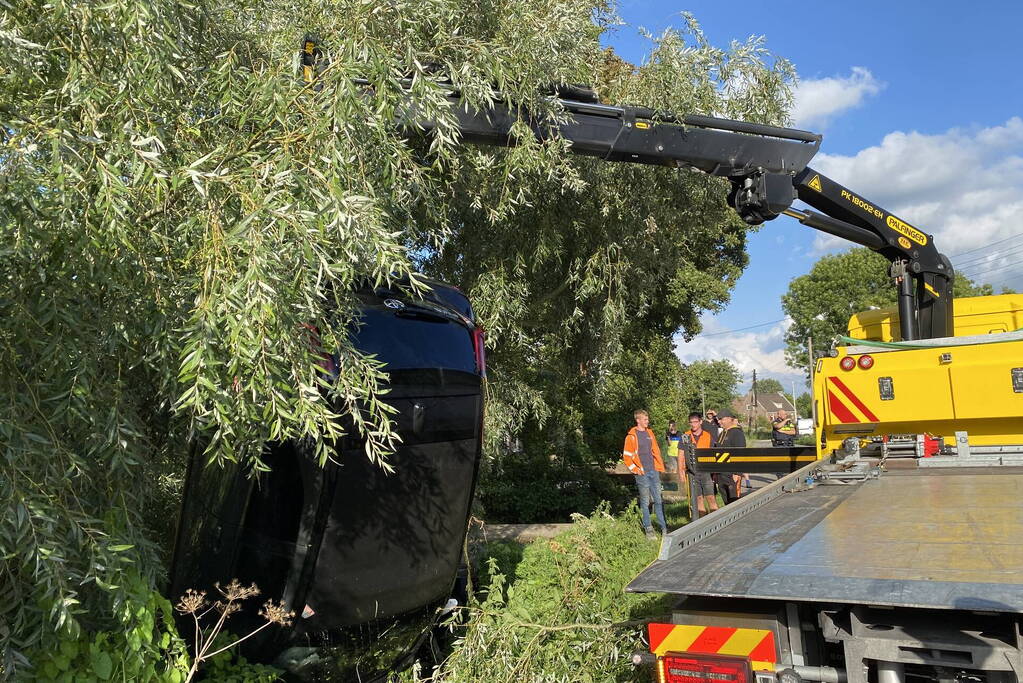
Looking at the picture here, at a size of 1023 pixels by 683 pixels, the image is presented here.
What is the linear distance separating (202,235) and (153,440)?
1428 millimetres

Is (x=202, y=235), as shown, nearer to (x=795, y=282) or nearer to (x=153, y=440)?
(x=153, y=440)

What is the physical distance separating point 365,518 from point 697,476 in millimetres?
6213

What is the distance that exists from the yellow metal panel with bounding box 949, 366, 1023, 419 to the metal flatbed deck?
1.73 meters

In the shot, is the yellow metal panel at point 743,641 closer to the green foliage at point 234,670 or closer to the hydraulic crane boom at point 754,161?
the green foliage at point 234,670

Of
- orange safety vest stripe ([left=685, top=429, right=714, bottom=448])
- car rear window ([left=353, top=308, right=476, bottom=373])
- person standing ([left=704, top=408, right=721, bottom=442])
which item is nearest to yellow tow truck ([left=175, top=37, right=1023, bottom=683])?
car rear window ([left=353, top=308, right=476, bottom=373])

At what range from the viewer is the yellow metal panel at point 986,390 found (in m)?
6.43

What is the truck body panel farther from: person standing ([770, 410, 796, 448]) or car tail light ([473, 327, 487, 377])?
person standing ([770, 410, 796, 448])

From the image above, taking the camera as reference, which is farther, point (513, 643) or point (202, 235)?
point (513, 643)

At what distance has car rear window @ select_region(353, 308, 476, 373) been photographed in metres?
4.61

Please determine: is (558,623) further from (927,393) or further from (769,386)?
(769,386)

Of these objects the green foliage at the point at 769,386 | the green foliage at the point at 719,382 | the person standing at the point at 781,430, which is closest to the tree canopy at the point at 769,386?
the green foliage at the point at 769,386

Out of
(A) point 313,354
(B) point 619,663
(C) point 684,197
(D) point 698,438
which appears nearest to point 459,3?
(C) point 684,197

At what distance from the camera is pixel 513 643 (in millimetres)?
5047

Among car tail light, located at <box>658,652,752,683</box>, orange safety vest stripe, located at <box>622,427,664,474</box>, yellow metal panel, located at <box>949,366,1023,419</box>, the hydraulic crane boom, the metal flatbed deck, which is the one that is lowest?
car tail light, located at <box>658,652,752,683</box>
